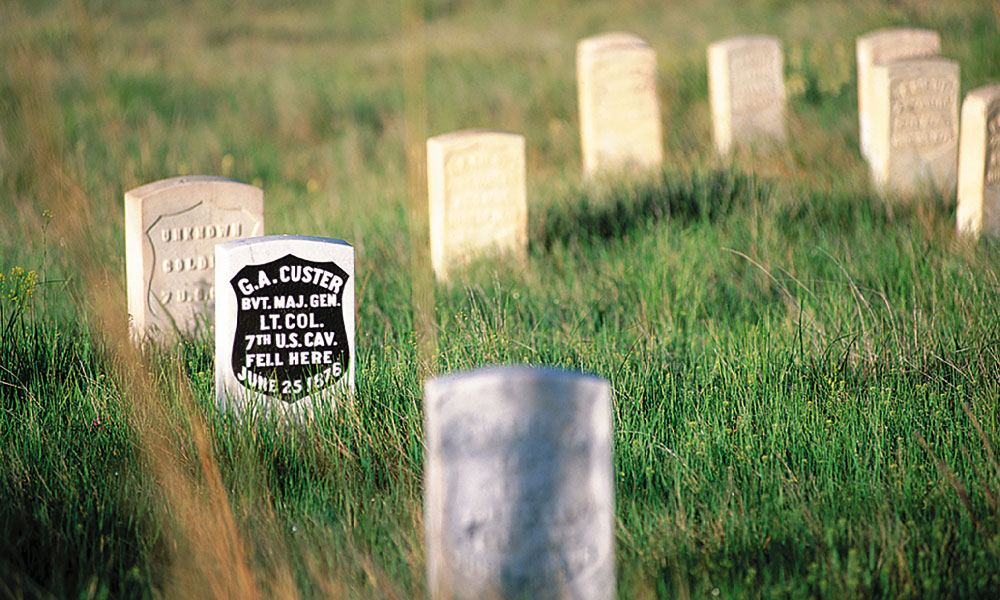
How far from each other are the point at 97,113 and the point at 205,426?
8.63m

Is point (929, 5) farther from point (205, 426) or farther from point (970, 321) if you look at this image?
point (205, 426)

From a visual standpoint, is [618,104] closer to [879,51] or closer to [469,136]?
[879,51]

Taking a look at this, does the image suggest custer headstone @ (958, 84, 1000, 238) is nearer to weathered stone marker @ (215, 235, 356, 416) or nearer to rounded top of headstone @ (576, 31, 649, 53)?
rounded top of headstone @ (576, 31, 649, 53)

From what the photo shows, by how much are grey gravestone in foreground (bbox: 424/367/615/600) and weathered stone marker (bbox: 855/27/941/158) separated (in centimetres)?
697

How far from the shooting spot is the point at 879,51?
9.05 m

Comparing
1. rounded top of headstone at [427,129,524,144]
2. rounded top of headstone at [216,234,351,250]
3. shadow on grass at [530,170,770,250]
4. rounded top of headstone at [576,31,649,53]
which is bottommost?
rounded top of headstone at [216,234,351,250]

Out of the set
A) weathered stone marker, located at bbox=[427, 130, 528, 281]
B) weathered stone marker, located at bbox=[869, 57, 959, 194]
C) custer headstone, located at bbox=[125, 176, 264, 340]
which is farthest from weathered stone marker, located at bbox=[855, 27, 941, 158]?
custer headstone, located at bbox=[125, 176, 264, 340]

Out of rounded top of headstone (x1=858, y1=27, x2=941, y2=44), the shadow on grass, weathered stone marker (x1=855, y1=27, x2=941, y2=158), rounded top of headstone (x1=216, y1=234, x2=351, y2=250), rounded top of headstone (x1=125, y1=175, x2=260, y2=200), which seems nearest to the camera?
rounded top of headstone (x1=216, y1=234, x2=351, y2=250)

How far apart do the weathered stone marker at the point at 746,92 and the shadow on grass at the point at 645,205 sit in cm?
227

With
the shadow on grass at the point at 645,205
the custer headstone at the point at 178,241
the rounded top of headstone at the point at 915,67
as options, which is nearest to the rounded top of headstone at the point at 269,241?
the custer headstone at the point at 178,241

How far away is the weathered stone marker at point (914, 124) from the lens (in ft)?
24.8

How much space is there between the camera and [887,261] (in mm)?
5539

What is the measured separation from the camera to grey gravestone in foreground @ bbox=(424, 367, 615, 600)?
2.22 m

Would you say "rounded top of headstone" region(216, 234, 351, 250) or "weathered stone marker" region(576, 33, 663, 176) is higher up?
"weathered stone marker" region(576, 33, 663, 176)
